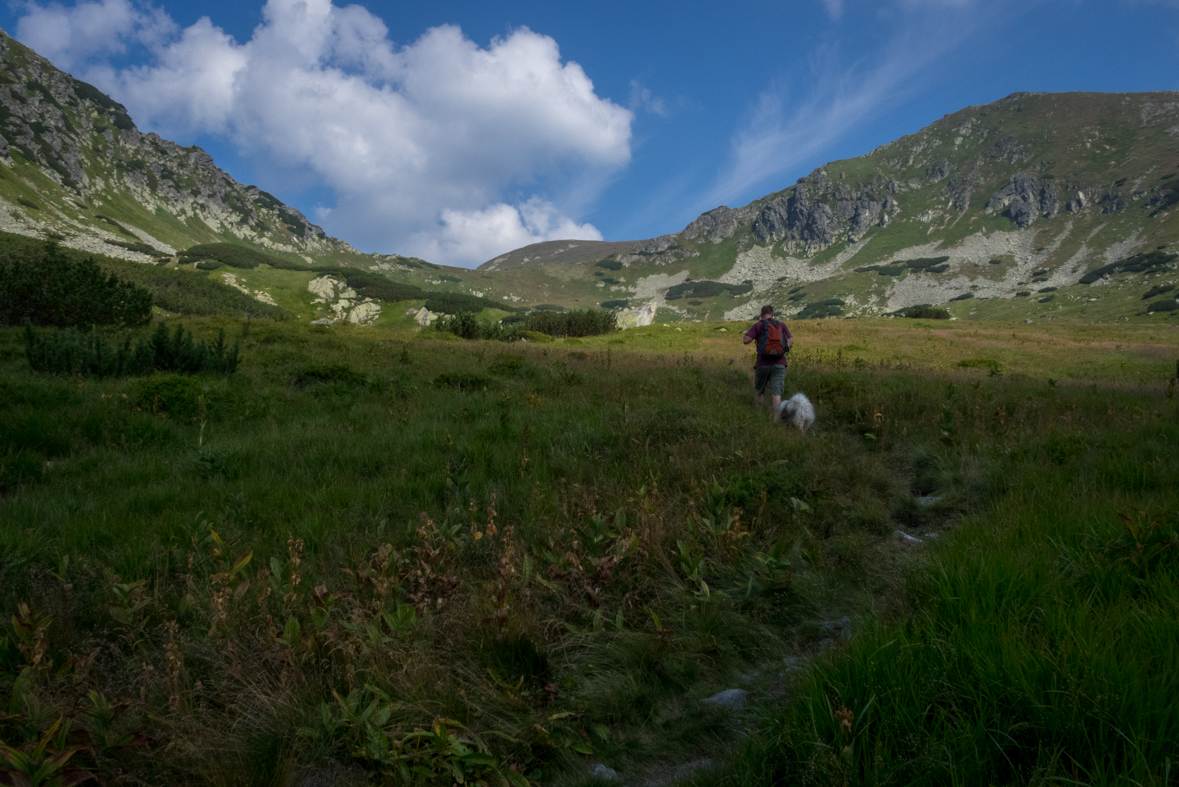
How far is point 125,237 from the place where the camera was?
167 m

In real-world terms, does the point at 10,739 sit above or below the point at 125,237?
below

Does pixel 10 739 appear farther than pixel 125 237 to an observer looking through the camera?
No

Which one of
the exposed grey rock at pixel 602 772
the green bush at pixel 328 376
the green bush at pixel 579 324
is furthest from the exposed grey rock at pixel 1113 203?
the exposed grey rock at pixel 602 772

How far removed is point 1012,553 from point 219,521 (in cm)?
569

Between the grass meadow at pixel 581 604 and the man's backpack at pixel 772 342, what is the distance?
3.04m

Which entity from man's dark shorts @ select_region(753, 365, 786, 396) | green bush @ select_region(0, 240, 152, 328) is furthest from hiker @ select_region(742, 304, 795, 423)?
green bush @ select_region(0, 240, 152, 328)

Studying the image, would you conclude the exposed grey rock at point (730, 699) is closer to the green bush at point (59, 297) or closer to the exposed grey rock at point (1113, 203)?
the green bush at point (59, 297)

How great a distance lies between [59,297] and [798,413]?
82.2 ft

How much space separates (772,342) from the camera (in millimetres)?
9812

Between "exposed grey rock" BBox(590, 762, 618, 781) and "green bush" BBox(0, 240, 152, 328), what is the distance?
79.8 feet

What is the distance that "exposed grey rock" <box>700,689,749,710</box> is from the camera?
258cm

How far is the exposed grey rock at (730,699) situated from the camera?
2.58 meters

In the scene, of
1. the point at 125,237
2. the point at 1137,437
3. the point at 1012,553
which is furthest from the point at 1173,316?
the point at 125,237

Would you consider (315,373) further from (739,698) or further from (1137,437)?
(1137,437)
